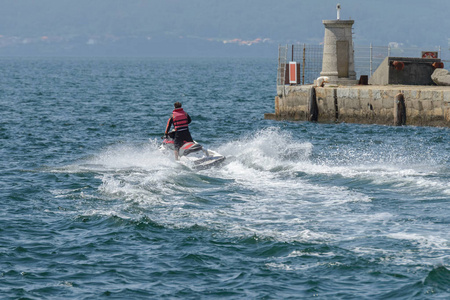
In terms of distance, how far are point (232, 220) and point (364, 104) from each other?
56.5ft

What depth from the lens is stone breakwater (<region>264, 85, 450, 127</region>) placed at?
96.1 ft

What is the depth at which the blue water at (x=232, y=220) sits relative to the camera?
12.0 metres

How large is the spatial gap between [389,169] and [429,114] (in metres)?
10.0

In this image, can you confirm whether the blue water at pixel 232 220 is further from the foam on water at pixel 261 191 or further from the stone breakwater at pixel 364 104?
the stone breakwater at pixel 364 104

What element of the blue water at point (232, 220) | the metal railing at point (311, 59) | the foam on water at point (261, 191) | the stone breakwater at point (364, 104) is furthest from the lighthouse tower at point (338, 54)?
the foam on water at point (261, 191)

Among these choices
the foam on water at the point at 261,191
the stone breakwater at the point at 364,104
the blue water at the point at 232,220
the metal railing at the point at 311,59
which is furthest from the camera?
the metal railing at the point at 311,59

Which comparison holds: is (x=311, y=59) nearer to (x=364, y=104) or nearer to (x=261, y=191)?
(x=364, y=104)

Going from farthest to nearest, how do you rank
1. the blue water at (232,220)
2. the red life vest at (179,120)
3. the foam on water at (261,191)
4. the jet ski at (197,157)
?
the red life vest at (179,120) → the jet ski at (197,157) → the foam on water at (261,191) → the blue water at (232,220)

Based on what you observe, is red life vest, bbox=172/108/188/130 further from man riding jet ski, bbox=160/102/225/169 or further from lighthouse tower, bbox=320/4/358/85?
lighthouse tower, bbox=320/4/358/85

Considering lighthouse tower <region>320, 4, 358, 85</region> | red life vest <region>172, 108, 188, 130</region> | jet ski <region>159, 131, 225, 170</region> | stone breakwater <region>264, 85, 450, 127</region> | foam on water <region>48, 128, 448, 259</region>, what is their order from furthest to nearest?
lighthouse tower <region>320, 4, 358, 85</region> < stone breakwater <region>264, 85, 450, 127</region> < red life vest <region>172, 108, 188, 130</region> < jet ski <region>159, 131, 225, 170</region> < foam on water <region>48, 128, 448, 259</region>

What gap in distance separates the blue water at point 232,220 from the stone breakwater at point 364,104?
1.35 meters

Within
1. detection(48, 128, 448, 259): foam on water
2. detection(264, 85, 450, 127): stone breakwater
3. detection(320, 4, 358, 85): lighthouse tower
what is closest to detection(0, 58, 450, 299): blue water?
detection(48, 128, 448, 259): foam on water

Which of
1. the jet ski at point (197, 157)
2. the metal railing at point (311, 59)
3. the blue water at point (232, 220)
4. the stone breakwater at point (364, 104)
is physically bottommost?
the blue water at point (232, 220)

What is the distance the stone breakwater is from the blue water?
1352 millimetres
